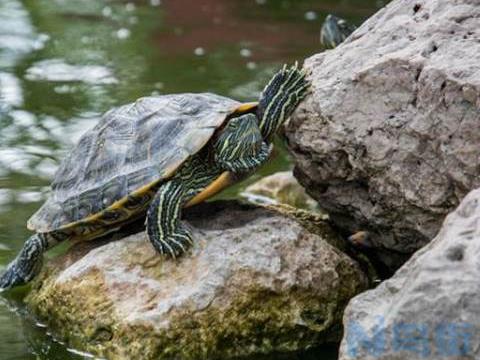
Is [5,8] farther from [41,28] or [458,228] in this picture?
[458,228]

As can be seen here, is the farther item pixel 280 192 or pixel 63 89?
pixel 63 89

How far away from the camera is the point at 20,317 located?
→ 3.78 meters

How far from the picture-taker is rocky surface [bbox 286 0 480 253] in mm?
3227

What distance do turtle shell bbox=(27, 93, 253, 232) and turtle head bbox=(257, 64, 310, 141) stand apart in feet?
0.36

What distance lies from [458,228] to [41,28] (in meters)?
6.61

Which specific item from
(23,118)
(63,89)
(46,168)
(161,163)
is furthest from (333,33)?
(161,163)

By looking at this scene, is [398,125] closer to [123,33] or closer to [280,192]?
[280,192]

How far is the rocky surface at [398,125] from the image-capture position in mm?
3227

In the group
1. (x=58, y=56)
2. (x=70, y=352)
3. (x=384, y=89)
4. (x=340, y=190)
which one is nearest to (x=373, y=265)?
(x=340, y=190)

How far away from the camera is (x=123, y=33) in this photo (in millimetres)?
8664

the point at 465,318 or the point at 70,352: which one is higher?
the point at 465,318

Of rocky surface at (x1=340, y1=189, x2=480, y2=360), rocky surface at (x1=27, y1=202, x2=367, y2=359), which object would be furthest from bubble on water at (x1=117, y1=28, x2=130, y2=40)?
rocky surface at (x1=340, y1=189, x2=480, y2=360)

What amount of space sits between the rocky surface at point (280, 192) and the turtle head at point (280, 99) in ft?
4.01

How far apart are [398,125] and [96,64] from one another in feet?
15.0
